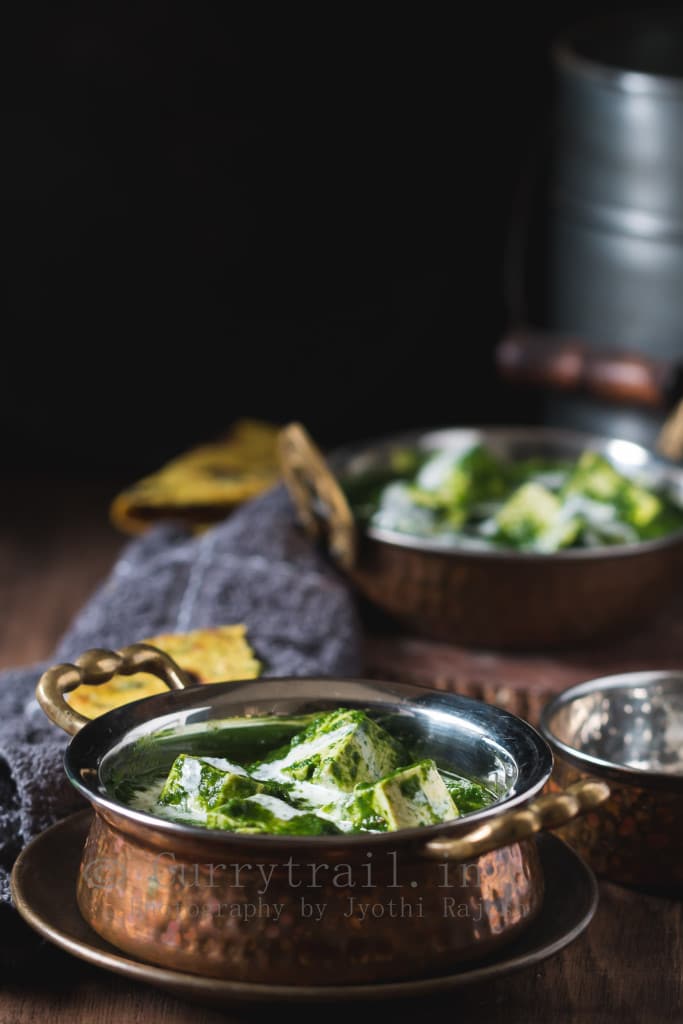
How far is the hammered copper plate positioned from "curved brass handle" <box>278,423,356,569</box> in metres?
0.50

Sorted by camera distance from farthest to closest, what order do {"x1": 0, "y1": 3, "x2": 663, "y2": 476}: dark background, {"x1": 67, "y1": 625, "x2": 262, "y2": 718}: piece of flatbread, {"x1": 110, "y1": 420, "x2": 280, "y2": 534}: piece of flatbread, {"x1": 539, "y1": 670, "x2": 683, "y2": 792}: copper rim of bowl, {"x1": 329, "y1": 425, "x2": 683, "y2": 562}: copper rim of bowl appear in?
{"x1": 0, "y1": 3, "x2": 663, "y2": 476}: dark background < {"x1": 110, "y1": 420, "x2": 280, "y2": 534}: piece of flatbread < {"x1": 329, "y1": 425, "x2": 683, "y2": 562}: copper rim of bowl < {"x1": 67, "y1": 625, "x2": 262, "y2": 718}: piece of flatbread < {"x1": 539, "y1": 670, "x2": 683, "y2": 792}: copper rim of bowl

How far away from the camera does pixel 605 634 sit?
4.98ft

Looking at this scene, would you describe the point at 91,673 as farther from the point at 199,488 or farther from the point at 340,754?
the point at 199,488

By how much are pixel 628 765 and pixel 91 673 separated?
397mm

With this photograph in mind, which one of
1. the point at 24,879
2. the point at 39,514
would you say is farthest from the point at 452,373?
the point at 24,879

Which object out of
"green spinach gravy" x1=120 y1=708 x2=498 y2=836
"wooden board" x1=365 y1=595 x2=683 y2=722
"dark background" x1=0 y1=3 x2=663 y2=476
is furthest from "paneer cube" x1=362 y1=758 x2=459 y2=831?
"dark background" x1=0 y1=3 x2=663 y2=476

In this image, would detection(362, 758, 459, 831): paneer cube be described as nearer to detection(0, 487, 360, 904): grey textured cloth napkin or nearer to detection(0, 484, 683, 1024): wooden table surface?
detection(0, 484, 683, 1024): wooden table surface

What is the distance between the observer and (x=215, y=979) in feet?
2.72

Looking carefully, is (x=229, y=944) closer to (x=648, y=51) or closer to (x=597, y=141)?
(x=597, y=141)

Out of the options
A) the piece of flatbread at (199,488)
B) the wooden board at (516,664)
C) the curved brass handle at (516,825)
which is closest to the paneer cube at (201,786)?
the curved brass handle at (516,825)

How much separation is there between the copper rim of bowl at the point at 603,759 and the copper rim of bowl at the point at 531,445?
0.73ft

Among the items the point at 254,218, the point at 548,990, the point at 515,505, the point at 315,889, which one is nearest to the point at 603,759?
the point at 548,990

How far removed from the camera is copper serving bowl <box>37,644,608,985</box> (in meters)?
0.82

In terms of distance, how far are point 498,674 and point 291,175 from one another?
3.25 feet
